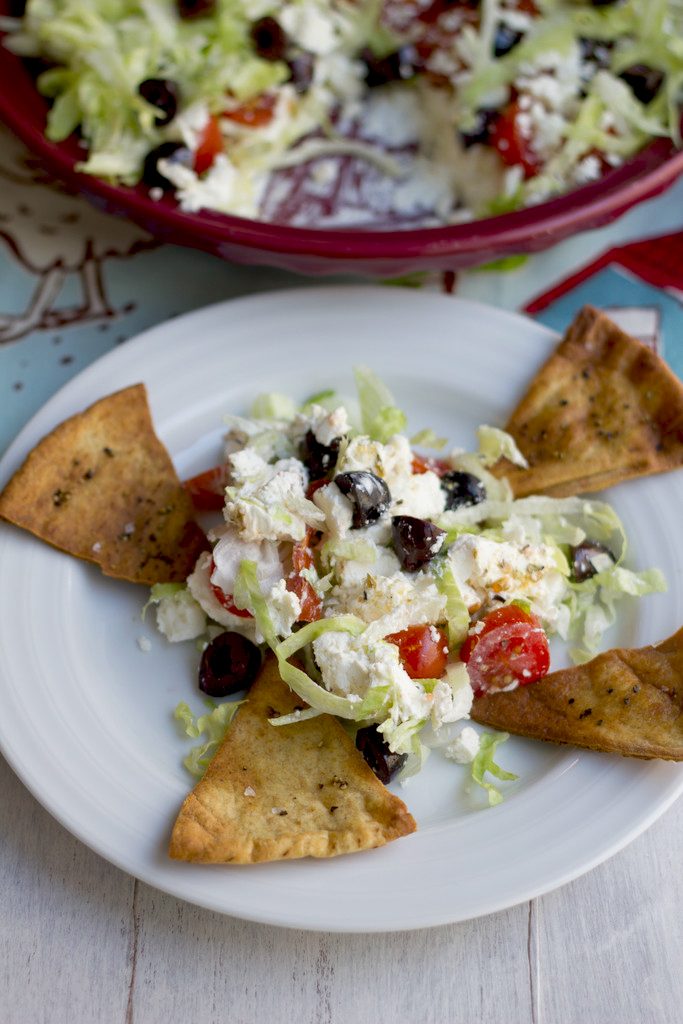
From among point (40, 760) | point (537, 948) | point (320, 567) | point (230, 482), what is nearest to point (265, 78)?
point (230, 482)

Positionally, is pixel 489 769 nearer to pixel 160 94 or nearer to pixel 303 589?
pixel 303 589

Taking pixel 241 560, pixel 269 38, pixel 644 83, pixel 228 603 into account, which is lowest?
pixel 228 603

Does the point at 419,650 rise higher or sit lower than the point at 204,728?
higher

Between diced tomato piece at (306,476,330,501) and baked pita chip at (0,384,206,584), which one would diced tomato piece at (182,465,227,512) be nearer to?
baked pita chip at (0,384,206,584)

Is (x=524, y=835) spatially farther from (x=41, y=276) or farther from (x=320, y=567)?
(x=41, y=276)

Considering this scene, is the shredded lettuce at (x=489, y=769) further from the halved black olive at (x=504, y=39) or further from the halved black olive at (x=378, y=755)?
the halved black olive at (x=504, y=39)

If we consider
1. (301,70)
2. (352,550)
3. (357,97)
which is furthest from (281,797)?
(357,97)

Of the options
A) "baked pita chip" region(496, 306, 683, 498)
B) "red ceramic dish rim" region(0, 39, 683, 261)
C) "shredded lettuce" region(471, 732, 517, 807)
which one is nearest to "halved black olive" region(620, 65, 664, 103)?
"red ceramic dish rim" region(0, 39, 683, 261)
